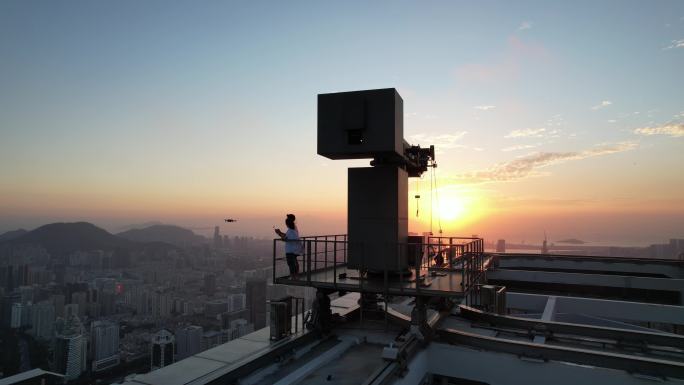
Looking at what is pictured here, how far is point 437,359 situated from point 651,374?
3.55 m

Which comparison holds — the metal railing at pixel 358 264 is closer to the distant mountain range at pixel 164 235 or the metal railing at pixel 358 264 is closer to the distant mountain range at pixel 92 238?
the distant mountain range at pixel 92 238

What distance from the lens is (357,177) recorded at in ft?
31.5

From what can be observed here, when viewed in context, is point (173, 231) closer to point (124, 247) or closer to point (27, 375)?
point (124, 247)

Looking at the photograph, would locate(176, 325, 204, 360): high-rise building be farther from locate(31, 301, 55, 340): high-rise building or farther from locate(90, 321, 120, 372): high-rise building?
locate(31, 301, 55, 340): high-rise building

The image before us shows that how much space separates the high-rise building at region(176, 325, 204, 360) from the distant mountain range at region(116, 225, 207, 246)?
92.8 feet

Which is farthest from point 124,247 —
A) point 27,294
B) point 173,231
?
point 27,294

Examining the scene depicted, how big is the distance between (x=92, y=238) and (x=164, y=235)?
684cm

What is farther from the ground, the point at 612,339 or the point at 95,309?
the point at 612,339

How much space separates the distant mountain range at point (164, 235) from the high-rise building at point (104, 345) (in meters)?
25.2

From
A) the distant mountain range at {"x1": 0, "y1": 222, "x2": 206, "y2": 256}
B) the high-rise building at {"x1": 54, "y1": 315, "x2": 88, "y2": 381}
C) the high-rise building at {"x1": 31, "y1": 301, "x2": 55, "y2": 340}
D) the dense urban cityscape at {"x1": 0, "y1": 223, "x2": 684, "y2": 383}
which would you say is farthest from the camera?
the distant mountain range at {"x1": 0, "y1": 222, "x2": 206, "y2": 256}

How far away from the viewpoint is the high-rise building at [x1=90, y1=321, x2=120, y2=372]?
12462mm

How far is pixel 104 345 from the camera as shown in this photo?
45.3 ft

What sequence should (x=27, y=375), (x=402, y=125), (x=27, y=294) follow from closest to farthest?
(x=27, y=375), (x=402, y=125), (x=27, y=294)

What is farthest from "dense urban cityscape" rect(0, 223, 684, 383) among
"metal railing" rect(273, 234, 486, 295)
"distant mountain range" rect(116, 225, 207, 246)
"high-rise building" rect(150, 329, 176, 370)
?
"metal railing" rect(273, 234, 486, 295)
